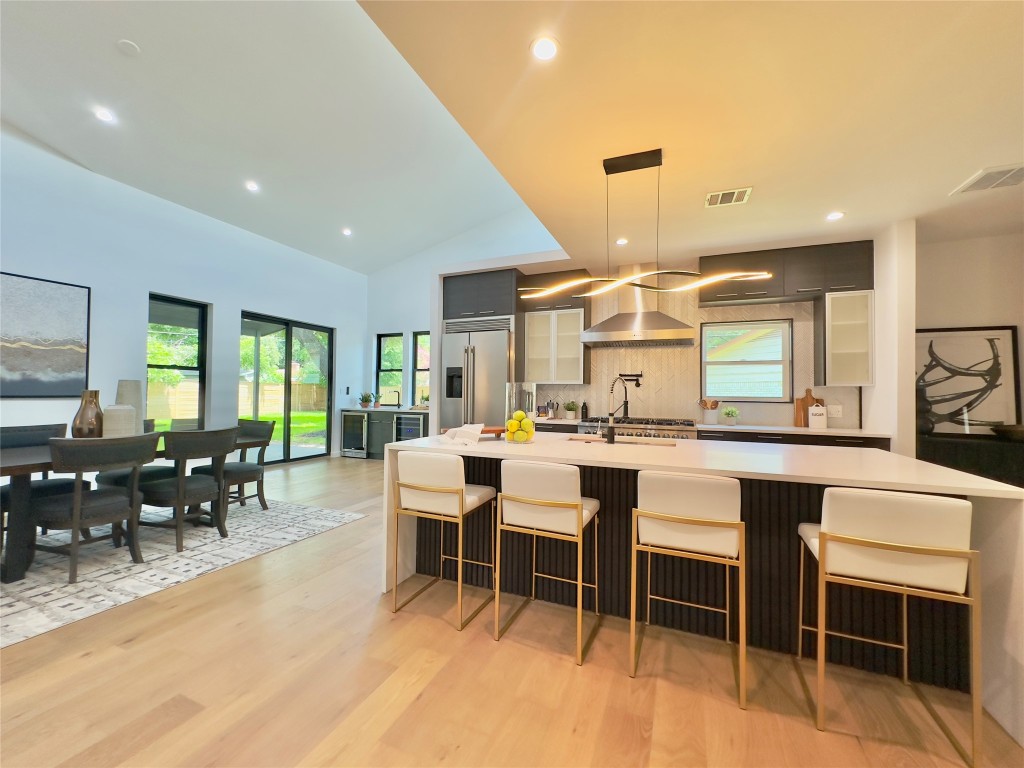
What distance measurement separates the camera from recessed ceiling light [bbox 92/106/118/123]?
A: 3698 millimetres

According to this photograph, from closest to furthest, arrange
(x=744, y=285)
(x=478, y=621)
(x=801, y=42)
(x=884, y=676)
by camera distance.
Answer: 1. (x=801, y=42)
2. (x=884, y=676)
3. (x=478, y=621)
4. (x=744, y=285)

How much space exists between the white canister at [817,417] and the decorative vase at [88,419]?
240 inches

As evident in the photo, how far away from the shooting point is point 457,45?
68.4 inches

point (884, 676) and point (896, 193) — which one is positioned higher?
point (896, 193)

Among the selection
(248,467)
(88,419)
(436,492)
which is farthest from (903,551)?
(88,419)

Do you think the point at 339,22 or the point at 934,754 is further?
the point at 339,22

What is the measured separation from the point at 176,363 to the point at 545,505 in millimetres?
5613

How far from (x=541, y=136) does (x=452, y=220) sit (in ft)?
14.7

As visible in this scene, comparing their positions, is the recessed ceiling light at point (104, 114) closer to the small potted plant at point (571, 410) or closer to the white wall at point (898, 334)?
the small potted plant at point (571, 410)

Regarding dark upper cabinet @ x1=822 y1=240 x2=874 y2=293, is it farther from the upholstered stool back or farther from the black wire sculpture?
the upholstered stool back

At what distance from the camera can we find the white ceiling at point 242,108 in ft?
9.88

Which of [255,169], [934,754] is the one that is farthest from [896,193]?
[255,169]

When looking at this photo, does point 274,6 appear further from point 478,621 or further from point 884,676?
point 884,676

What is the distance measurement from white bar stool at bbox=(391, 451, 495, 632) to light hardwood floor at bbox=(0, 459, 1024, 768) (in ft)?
1.30
